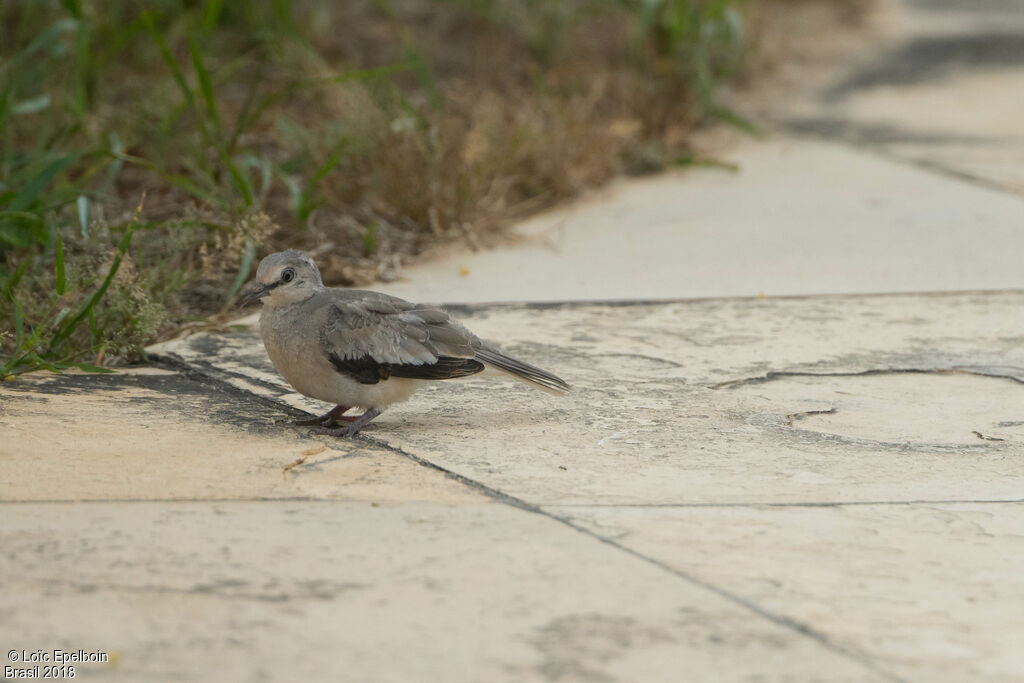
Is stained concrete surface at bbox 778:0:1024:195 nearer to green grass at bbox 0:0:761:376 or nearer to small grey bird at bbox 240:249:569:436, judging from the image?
green grass at bbox 0:0:761:376

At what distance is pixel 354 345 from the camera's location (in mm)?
3398

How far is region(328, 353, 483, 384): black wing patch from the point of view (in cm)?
340

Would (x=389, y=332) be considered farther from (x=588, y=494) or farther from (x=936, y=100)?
(x=936, y=100)

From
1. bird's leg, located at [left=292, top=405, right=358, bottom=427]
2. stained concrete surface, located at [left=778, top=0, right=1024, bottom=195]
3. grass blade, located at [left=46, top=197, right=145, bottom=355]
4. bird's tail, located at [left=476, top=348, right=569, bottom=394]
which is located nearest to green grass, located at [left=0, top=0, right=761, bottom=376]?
grass blade, located at [left=46, top=197, right=145, bottom=355]

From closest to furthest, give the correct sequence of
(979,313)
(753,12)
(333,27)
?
(979,313) < (333,27) < (753,12)

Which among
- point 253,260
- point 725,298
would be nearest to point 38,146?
point 253,260

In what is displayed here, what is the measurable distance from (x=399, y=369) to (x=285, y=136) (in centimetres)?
310

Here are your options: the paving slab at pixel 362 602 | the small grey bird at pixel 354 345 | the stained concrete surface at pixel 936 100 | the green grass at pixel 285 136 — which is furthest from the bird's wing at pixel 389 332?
the stained concrete surface at pixel 936 100

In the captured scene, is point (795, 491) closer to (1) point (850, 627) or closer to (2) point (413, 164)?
(1) point (850, 627)

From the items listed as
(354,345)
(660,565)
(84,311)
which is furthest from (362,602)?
(84,311)

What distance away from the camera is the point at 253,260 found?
500cm

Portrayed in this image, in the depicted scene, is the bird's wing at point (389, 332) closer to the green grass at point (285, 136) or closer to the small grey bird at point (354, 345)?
the small grey bird at point (354, 345)

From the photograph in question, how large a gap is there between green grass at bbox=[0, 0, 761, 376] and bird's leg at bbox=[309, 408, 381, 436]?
75 cm

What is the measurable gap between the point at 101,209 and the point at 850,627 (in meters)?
3.78
